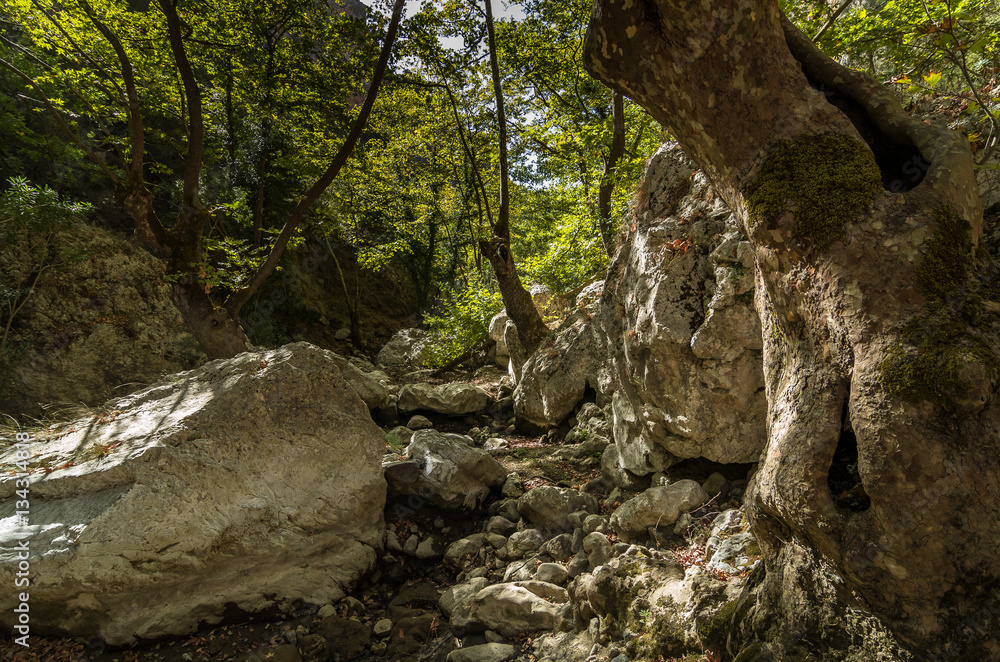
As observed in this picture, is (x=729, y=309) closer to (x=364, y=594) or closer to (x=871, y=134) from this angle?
(x=871, y=134)

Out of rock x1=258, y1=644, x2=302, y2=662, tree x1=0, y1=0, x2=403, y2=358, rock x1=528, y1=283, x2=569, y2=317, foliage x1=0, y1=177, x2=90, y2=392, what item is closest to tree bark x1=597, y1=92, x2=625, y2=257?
rock x1=528, y1=283, x2=569, y2=317

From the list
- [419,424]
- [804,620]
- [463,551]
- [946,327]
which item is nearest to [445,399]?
[419,424]

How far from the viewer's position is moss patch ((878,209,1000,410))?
1.85 metres

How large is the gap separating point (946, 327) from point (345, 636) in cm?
454

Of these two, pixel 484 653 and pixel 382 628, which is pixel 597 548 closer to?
pixel 484 653

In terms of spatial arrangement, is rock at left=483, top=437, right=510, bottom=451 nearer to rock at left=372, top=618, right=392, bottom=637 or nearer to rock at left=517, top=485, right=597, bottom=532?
rock at left=517, top=485, right=597, bottom=532

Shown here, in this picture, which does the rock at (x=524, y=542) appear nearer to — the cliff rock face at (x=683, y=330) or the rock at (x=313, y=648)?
the cliff rock face at (x=683, y=330)

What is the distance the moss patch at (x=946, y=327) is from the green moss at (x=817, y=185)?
1.13ft

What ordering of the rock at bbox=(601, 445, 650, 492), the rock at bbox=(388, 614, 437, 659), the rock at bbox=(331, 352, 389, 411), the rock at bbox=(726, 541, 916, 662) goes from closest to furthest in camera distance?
the rock at bbox=(726, 541, 916, 662) < the rock at bbox=(388, 614, 437, 659) < the rock at bbox=(601, 445, 650, 492) < the rock at bbox=(331, 352, 389, 411)

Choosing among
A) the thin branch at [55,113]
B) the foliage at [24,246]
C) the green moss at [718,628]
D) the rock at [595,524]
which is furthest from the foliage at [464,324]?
the green moss at [718,628]

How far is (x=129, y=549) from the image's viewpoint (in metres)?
3.48

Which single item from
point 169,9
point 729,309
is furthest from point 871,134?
point 169,9

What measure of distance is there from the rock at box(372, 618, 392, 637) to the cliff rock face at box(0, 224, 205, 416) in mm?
7671

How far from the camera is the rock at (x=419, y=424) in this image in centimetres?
807
